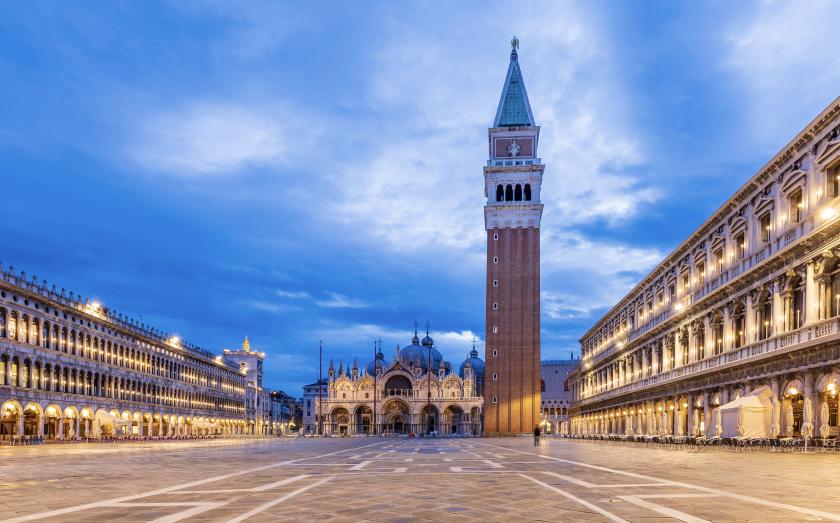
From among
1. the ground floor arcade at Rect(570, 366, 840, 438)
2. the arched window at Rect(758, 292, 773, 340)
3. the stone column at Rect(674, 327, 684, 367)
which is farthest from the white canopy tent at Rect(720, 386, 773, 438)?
the stone column at Rect(674, 327, 684, 367)

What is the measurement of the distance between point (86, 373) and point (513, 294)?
50447mm

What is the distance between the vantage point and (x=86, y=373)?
240 feet

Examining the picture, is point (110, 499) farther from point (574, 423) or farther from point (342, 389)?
point (342, 389)

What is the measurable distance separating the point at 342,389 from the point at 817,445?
12100 cm

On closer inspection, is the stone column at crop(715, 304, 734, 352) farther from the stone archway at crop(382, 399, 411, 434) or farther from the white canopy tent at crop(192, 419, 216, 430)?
the stone archway at crop(382, 399, 411, 434)

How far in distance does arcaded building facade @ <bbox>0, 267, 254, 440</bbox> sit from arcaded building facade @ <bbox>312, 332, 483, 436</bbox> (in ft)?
107

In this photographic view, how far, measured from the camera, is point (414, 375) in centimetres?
14162

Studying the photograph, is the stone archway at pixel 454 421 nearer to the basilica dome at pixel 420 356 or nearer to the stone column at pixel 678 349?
the basilica dome at pixel 420 356

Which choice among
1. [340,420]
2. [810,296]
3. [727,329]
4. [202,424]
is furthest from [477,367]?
[810,296]

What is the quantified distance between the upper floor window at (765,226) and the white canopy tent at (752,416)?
7567 mm

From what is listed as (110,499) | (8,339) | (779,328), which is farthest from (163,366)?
(110,499)

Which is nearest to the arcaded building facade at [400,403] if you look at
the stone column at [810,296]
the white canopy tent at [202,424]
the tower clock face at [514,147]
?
the white canopy tent at [202,424]

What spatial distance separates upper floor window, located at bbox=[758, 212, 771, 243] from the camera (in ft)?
116

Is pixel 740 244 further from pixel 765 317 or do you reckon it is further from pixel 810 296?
pixel 810 296
